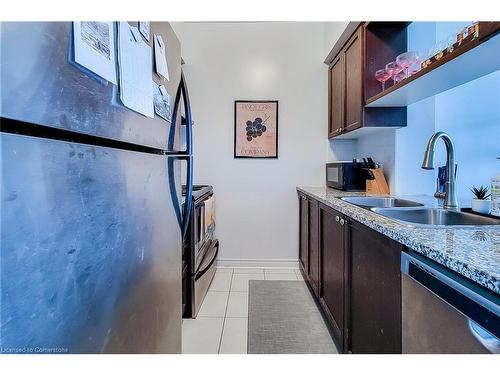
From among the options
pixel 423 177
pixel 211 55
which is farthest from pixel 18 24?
pixel 211 55

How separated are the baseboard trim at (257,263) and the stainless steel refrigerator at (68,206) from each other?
2237 millimetres

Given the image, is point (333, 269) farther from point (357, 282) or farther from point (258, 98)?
point (258, 98)

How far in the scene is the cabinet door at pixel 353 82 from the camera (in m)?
A: 2.09

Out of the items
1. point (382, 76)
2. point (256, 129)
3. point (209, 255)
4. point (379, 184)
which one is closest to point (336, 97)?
point (382, 76)

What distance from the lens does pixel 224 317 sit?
203 cm

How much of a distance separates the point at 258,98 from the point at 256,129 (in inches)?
14.2

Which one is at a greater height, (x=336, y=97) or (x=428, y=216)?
(x=336, y=97)

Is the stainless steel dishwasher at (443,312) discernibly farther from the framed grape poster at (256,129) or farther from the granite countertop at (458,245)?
the framed grape poster at (256,129)

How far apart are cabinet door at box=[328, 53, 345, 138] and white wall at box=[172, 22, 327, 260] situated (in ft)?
0.43

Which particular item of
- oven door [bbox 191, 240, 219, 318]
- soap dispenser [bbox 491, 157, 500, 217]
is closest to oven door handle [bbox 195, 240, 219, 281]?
oven door [bbox 191, 240, 219, 318]

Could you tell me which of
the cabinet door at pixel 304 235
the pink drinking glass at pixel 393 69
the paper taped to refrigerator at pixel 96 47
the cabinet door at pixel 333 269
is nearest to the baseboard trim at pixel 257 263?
the cabinet door at pixel 304 235

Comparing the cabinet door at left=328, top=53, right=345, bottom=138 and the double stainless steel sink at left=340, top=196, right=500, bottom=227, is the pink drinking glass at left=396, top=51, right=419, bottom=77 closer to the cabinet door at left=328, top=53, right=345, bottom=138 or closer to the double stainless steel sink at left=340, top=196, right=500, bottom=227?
the cabinet door at left=328, top=53, right=345, bottom=138

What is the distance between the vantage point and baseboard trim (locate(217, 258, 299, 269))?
10.1 ft
